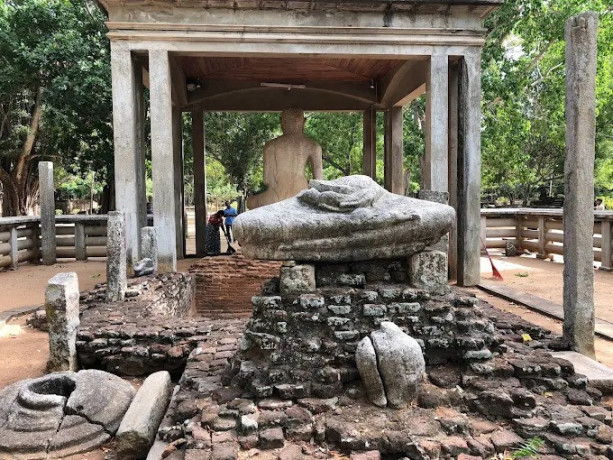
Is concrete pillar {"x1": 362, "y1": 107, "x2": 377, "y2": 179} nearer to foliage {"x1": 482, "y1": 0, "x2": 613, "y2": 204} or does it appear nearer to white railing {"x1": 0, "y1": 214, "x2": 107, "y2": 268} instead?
foliage {"x1": 482, "y1": 0, "x2": 613, "y2": 204}

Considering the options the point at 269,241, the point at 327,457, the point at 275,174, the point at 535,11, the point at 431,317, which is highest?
the point at 535,11

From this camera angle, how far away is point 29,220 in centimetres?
1244

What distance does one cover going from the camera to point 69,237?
13.2 meters

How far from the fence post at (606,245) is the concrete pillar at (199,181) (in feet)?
28.8

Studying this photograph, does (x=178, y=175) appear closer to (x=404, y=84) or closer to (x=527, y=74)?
(x=404, y=84)

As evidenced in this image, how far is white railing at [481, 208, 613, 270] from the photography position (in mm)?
12320

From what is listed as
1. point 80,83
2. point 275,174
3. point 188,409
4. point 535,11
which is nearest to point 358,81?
point 275,174

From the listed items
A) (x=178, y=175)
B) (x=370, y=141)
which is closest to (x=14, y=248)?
(x=178, y=175)

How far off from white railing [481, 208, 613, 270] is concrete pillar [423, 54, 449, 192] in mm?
4683

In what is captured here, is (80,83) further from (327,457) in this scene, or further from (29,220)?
(327,457)

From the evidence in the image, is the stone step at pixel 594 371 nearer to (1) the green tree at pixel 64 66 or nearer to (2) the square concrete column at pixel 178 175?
(2) the square concrete column at pixel 178 175

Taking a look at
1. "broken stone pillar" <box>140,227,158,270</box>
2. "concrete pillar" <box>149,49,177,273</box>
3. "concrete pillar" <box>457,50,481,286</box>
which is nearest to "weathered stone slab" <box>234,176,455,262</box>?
"broken stone pillar" <box>140,227,158,270</box>

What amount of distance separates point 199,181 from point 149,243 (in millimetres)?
4461

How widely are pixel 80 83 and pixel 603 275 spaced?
12389 millimetres
